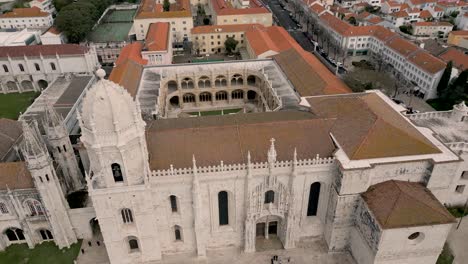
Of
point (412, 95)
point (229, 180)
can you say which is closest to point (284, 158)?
point (229, 180)

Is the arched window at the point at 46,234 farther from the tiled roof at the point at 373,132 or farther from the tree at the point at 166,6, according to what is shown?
the tree at the point at 166,6

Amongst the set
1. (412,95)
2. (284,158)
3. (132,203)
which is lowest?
(412,95)

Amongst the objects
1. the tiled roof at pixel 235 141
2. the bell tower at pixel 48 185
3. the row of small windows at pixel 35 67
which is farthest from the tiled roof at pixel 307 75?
the row of small windows at pixel 35 67

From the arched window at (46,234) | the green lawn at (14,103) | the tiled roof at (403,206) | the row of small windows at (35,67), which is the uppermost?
the tiled roof at (403,206)

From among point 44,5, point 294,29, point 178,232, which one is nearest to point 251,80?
point 178,232

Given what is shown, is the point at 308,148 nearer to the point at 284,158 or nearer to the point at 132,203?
the point at 284,158

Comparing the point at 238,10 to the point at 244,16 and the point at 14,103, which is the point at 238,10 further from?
the point at 14,103
